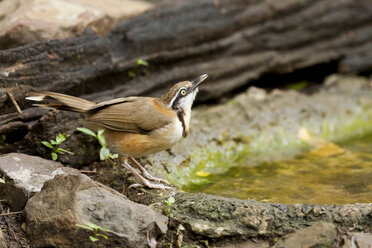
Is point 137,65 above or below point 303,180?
above

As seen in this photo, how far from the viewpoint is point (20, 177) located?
4766mm

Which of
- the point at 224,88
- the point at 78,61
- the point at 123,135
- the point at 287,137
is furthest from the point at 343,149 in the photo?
the point at 78,61

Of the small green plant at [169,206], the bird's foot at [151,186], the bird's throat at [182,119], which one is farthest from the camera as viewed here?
the bird's throat at [182,119]

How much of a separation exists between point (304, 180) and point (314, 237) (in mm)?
1872

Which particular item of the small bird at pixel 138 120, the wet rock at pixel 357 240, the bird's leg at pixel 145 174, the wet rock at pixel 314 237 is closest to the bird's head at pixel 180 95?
the small bird at pixel 138 120

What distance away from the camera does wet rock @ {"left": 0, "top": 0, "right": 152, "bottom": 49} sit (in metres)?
5.99

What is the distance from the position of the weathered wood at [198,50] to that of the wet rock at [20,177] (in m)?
0.66

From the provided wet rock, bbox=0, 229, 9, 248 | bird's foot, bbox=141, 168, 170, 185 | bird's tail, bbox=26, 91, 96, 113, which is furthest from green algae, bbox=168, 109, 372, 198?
wet rock, bbox=0, 229, 9, 248

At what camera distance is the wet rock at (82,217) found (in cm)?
415

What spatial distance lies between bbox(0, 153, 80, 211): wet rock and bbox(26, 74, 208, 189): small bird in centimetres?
68

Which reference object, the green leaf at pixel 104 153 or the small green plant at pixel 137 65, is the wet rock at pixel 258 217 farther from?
the small green plant at pixel 137 65

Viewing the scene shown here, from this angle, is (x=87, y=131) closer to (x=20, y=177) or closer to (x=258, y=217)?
(x=20, y=177)

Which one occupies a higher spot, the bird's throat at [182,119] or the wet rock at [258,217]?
the bird's throat at [182,119]

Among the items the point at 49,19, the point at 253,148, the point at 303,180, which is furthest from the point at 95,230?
the point at 253,148
